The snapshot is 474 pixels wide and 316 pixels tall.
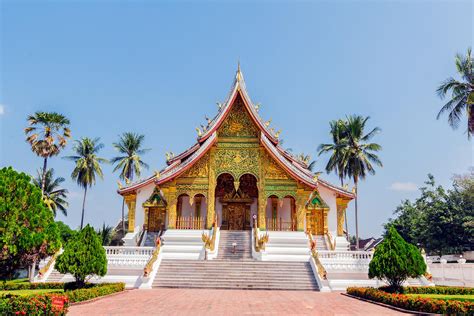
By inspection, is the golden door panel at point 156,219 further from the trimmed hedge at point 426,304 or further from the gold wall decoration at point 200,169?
the trimmed hedge at point 426,304

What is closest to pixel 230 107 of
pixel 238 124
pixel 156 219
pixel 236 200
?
pixel 238 124

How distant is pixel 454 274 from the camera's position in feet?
54.7

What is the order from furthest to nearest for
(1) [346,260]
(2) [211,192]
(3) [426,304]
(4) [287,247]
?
1. (2) [211,192]
2. (4) [287,247]
3. (1) [346,260]
4. (3) [426,304]

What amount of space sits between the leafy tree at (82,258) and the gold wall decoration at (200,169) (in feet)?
30.2

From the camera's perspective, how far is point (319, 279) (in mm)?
14164

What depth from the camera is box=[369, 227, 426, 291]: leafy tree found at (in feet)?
36.3

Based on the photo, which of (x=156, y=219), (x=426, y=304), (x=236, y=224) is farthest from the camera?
(x=236, y=224)

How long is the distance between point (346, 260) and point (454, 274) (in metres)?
5.34

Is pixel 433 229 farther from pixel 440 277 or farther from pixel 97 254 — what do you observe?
pixel 97 254

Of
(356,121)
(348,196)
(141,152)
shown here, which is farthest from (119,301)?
(141,152)

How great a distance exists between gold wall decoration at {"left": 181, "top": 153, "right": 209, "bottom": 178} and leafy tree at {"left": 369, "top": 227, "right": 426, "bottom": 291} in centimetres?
1137

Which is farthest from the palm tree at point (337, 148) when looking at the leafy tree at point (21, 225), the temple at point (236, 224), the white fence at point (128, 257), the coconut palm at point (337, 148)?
the leafy tree at point (21, 225)

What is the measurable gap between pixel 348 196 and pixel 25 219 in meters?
18.9

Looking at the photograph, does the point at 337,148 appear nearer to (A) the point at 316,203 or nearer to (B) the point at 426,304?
(A) the point at 316,203
